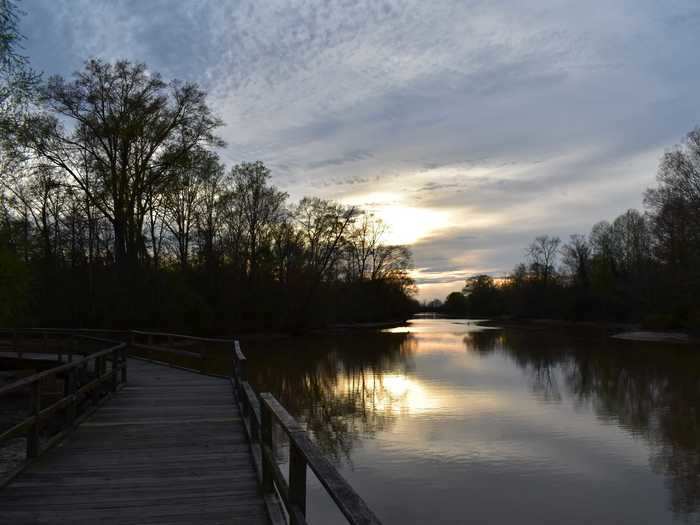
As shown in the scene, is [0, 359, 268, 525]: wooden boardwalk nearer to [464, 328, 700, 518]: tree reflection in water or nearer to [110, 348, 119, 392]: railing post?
[110, 348, 119, 392]: railing post

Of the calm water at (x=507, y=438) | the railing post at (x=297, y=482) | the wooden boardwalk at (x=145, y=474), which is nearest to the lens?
the railing post at (x=297, y=482)

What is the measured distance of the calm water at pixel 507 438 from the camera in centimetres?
802

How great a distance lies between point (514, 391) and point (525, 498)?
10445 mm

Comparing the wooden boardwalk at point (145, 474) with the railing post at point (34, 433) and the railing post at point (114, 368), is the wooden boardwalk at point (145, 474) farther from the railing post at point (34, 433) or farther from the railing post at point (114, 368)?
the railing post at point (114, 368)

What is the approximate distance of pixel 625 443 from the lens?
1140 cm

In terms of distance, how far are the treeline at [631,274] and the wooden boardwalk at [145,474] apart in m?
36.8

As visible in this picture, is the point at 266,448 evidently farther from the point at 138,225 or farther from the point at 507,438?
the point at 138,225

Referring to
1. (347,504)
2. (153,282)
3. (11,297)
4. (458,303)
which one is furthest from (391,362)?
(458,303)

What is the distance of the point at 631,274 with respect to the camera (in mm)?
58500

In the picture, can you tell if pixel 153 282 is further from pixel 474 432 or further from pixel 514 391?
pixel 474 432

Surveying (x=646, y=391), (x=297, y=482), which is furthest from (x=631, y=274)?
(x=297, y=482)

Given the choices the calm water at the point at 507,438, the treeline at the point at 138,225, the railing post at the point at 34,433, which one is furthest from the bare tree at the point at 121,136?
the railing post at the point at 34,433

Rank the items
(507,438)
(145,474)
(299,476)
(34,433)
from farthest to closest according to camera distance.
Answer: (507,438)
(34,433)
(145,474)
(299,476)

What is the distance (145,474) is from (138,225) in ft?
86.7
